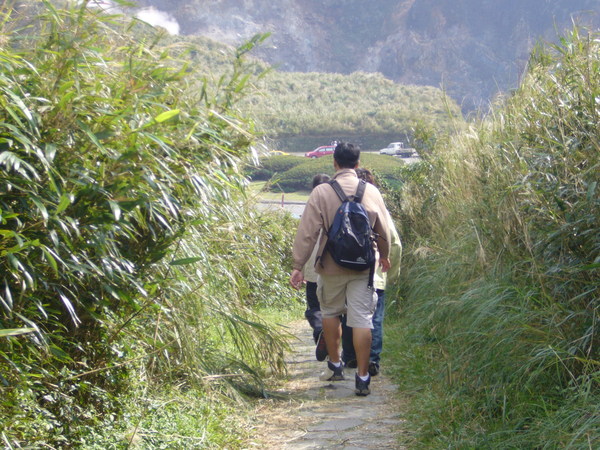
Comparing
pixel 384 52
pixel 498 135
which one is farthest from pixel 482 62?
pixel 498 135

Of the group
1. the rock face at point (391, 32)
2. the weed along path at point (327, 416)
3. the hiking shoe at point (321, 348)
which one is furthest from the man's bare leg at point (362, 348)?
the rock face at point (391, 32)

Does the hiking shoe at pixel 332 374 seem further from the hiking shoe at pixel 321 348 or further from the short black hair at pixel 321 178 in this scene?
the short black hair at pixel 321 178

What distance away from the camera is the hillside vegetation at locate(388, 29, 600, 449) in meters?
4.21

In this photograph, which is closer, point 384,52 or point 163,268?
point 163,268

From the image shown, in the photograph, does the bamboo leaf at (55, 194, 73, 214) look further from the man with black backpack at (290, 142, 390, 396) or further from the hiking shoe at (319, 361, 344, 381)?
the hiking shoe at (319, 361, 344, 381)

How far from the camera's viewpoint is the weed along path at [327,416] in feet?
15.8

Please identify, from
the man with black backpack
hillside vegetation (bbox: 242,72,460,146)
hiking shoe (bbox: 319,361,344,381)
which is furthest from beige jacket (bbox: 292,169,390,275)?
hillside vegetation (bbox: 242,72,460,146)

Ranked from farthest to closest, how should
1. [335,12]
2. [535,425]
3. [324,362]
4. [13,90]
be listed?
[335,12] < [324,362] < [535,425] < [13,90]

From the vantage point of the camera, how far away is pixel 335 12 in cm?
9281

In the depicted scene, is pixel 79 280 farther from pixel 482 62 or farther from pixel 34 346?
pixel 482 62

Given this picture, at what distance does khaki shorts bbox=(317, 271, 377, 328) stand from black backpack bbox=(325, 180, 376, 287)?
0.21m

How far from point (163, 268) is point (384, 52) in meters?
91.8

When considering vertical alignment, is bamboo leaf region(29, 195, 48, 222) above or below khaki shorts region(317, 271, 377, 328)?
above

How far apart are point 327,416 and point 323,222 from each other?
152 centimetres
